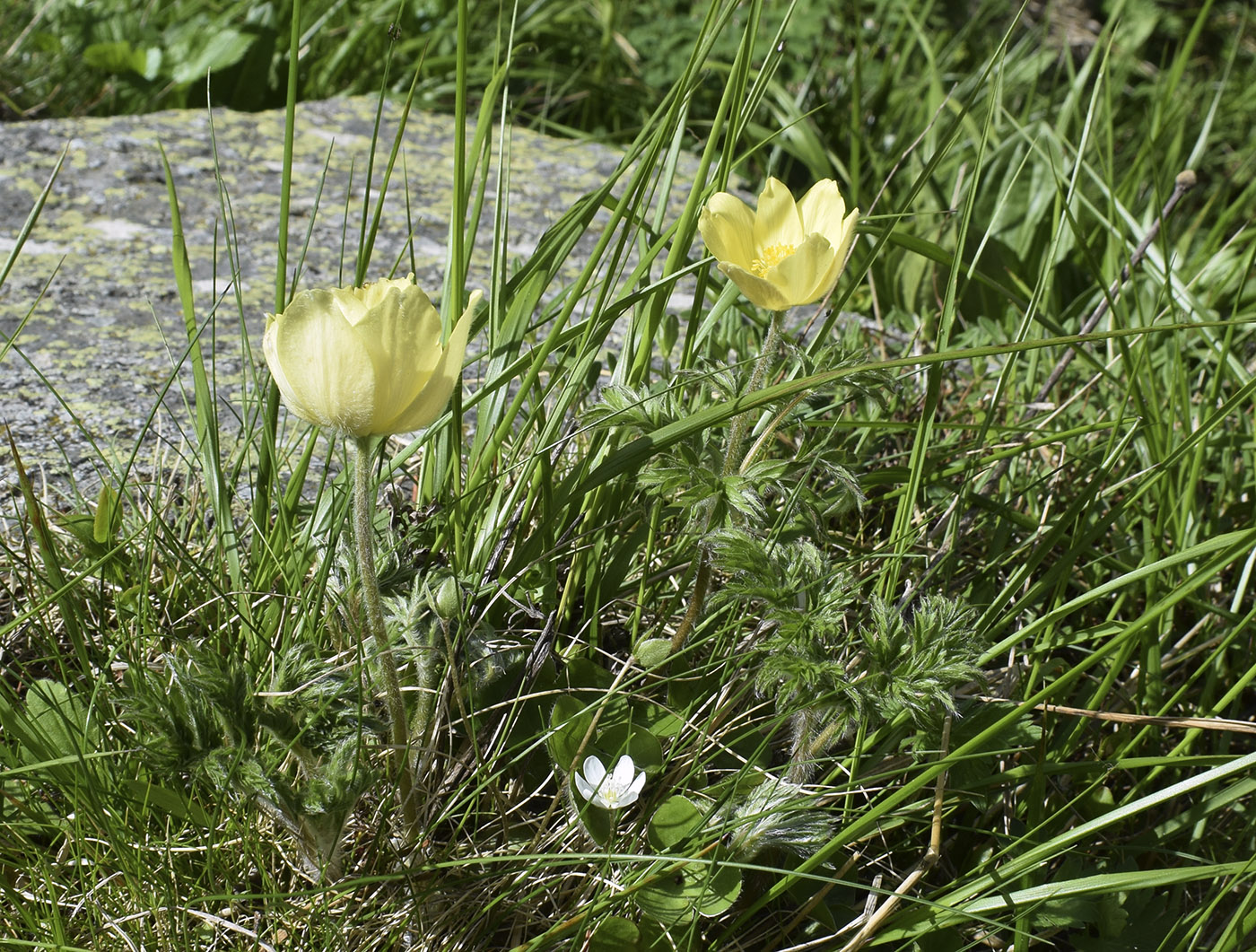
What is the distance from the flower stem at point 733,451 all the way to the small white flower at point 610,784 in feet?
0.72

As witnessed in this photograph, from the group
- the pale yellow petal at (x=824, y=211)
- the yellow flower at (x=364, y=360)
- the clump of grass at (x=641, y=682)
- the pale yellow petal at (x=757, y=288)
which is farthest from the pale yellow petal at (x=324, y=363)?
the pale yellow petal at (x=824, y=211)

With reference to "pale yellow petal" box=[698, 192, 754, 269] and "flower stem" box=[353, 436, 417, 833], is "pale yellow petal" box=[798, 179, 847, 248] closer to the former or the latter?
"pale yellow petal" box=[698, 192, 754, 269]

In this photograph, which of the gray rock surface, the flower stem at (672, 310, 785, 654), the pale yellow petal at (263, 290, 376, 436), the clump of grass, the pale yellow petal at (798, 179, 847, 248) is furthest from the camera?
the gray rock surface

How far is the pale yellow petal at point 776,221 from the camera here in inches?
56.0

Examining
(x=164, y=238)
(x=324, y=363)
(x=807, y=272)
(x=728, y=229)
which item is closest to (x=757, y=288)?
(x=807, y=272)

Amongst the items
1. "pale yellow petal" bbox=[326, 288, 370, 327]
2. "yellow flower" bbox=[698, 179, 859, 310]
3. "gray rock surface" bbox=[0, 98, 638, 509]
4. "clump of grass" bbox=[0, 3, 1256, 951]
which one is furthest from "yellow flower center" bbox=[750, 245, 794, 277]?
"pale yellow petal" bbox=[326, 288, 370, 327]

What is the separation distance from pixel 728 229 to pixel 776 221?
0.39 ft

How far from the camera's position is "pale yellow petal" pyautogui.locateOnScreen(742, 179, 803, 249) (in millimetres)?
1422

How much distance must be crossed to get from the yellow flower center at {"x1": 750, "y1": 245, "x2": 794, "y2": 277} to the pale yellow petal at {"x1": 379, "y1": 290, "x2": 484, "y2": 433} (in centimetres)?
55

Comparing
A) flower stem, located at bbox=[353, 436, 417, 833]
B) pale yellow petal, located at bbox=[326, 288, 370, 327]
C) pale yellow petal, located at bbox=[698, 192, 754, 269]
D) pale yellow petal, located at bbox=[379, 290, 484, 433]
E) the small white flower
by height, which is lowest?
the small white flower

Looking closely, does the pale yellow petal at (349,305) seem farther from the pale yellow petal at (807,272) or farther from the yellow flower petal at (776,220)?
the yellow flower petal at (776,220)

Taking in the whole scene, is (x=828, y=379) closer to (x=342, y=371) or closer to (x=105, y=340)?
(x=342, y=371)

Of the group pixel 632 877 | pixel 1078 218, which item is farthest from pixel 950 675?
pixel 1078 218

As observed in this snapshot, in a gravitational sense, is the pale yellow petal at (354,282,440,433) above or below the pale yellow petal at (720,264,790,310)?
below
